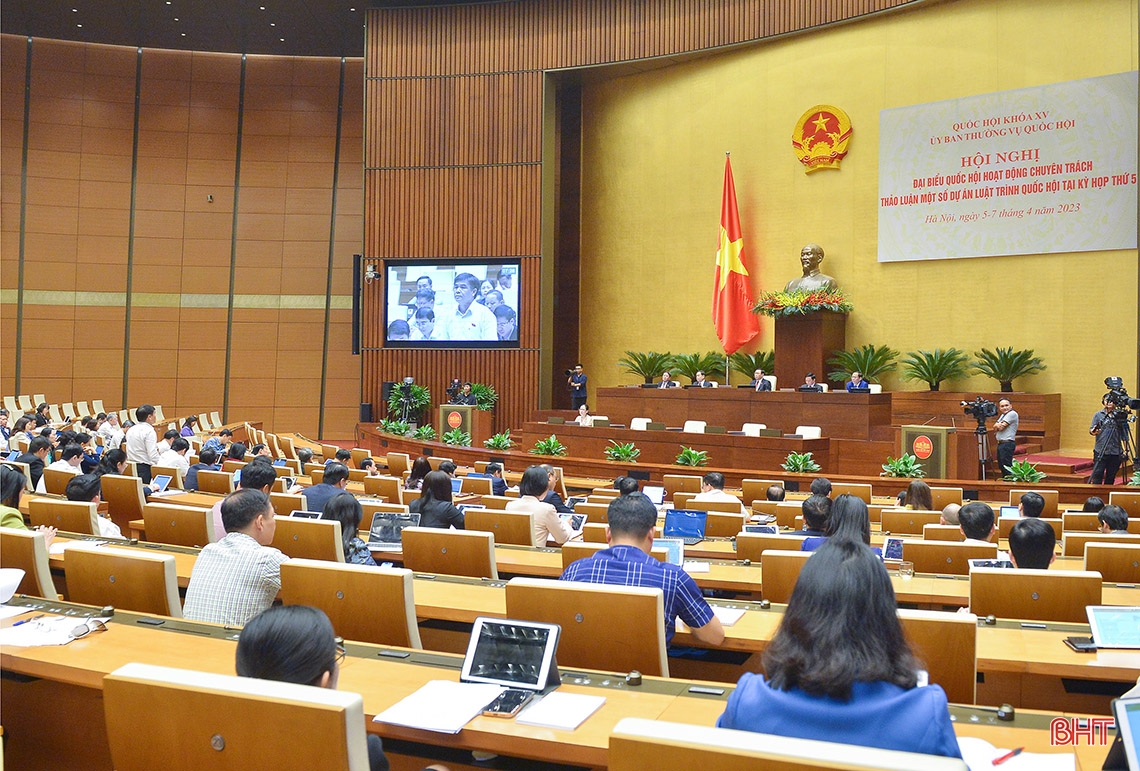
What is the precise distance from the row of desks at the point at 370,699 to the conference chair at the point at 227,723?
449mm

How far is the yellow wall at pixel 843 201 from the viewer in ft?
39.1

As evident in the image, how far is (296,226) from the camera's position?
717 inches

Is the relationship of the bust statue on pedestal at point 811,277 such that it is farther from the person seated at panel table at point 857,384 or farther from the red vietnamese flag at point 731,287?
the person seated at panel table at point 857,384

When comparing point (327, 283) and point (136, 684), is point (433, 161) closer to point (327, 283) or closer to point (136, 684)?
point (327, 283)

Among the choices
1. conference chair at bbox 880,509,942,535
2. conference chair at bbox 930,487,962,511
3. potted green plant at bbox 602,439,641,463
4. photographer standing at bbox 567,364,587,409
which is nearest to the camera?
conference chair at bbox 880,509,942,535

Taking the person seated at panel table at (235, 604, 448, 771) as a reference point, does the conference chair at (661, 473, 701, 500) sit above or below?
below

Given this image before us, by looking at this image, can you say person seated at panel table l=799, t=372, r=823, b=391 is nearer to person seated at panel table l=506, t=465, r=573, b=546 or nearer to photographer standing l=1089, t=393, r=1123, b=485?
photographer standing l=1089, t=393, r=1123, b=485

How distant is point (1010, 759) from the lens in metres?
1.77

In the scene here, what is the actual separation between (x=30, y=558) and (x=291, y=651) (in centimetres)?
201

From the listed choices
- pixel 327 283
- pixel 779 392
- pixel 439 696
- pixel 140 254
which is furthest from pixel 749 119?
pixel 439 696

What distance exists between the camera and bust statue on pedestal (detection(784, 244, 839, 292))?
44.0 ft

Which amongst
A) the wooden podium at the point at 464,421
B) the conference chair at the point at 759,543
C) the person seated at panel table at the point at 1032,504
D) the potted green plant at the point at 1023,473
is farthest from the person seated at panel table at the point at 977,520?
the wooden podium at the point at 464,421

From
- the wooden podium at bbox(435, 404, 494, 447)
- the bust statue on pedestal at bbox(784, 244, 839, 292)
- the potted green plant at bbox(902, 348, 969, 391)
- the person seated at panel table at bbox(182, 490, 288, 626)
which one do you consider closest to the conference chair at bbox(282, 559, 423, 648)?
the person seated at panel table at bbox(182, 490, 288, 626)

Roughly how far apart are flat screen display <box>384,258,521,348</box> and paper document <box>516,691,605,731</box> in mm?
13400
